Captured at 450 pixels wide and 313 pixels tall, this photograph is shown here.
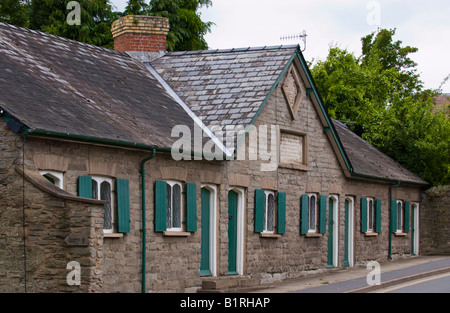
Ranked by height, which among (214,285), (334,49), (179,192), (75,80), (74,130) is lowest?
(214,285)

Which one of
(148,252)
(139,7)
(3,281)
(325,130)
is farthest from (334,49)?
(3,281)

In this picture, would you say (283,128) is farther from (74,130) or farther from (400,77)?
(400,77)

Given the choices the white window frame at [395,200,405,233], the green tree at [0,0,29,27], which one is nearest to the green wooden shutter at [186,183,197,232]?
the white window frame at [395,200,405,233]

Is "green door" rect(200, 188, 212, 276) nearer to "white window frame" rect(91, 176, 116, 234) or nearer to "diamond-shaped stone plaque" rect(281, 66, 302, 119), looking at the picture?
"white window frame" rect(91, 176, 116, 234)

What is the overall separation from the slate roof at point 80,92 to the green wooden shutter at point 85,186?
0.87 meters

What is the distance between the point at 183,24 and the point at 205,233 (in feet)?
79.7

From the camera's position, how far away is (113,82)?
2086 centimetres

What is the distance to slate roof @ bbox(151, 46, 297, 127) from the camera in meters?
21.7

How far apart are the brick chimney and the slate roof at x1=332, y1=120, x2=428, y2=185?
728 centimetres

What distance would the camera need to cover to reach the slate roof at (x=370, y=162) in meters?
27.8

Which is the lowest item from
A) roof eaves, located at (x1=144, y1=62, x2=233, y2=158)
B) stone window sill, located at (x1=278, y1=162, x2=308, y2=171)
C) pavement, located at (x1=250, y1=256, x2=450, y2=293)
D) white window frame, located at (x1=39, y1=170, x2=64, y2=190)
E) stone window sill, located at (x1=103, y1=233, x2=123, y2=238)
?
pavement, located at (x1=250, y1=256, x2=450, y2=293)

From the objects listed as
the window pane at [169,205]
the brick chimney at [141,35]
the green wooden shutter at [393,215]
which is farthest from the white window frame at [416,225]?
the window pane at [169,205]

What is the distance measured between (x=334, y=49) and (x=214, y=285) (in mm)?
29473

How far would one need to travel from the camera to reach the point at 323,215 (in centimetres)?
2505
